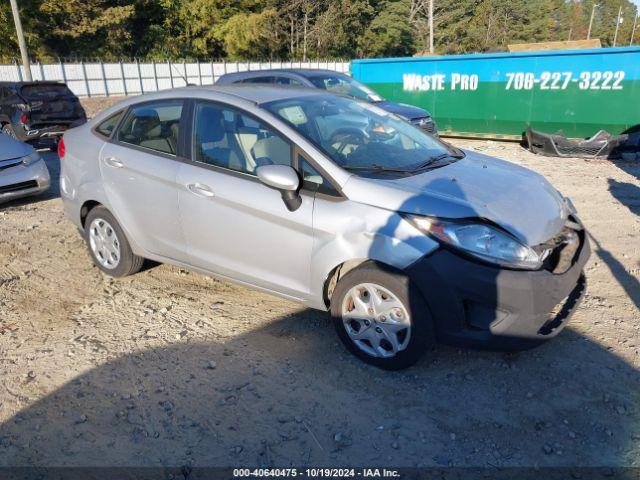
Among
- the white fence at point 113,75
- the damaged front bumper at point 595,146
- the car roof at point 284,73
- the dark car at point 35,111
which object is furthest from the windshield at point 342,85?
the white fence at point 113,75

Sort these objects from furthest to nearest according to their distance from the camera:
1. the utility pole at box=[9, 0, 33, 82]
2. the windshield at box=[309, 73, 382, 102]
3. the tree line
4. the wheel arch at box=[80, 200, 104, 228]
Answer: the tree line → the utility pole at box=[9, 0, 33, 82] → the windshield at box=[309, 73, 382, 102] → the wheel arch at box=[80, 200, 104, 228]

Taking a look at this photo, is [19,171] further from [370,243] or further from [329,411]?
[329,411]

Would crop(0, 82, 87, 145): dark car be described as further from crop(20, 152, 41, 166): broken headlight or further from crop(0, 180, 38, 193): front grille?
crop(0, 180, 38, 193): front grille

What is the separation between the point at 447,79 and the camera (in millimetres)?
13578

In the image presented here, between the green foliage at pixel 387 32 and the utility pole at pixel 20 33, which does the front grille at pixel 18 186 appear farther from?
the green foliage at pixel 387 32

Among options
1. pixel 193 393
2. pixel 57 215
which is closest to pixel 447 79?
pixel 57 215

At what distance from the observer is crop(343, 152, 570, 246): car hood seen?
10.1 ft

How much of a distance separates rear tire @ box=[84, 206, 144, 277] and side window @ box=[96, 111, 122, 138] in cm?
66

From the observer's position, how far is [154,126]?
4.29 meters

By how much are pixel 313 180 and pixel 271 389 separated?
52.5 inches

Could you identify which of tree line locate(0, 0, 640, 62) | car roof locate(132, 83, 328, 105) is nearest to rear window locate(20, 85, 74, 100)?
car roof locate(132, 83, 328, 105)

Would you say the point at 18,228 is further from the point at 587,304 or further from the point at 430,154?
the point at 587,304

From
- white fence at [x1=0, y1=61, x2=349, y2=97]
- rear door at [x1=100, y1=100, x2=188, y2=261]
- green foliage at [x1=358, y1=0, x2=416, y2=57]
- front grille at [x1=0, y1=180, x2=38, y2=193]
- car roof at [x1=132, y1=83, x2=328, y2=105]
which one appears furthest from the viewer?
green foliage at [x1=358, y1=0, x2=416, y2=57]

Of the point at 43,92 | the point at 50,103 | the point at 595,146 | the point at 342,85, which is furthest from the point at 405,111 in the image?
the point at 43,92
